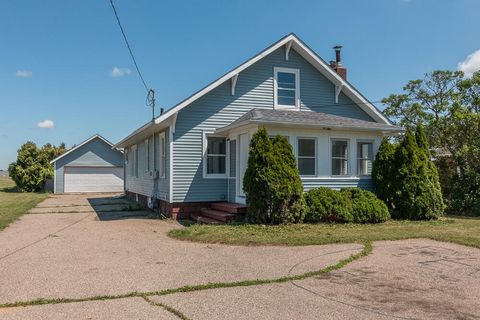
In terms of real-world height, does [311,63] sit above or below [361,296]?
above

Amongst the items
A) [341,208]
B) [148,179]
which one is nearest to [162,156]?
[148,179]

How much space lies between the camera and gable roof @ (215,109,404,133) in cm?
1294

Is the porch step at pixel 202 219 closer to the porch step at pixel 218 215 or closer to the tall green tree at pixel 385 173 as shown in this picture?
the porch step at pixel 218 215

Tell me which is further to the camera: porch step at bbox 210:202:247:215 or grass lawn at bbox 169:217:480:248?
porch step at bbox 210:202:247:215

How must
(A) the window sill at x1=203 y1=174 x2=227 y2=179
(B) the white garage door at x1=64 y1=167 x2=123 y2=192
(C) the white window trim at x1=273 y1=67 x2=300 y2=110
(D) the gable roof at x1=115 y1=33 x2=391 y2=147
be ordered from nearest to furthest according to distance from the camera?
(D) the gable roof at x1=115 y1=33 x2=391 y2=147 < (A) the window sill at x1=203 y1=174 x2=227 y2=179 < (C) the white window trim at x1=273 y1=67 x2=300 y2=110 < (B) the white garage door at x1=64 y1=167 x2=123 y2=192

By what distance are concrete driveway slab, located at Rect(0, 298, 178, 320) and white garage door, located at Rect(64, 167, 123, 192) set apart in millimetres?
29630

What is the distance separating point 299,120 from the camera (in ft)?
44.3

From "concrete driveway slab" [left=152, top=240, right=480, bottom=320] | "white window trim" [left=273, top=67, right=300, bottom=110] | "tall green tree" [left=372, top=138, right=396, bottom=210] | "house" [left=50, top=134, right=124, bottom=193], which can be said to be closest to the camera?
"concrete driveway slab" [left=152, top=240, right=480, bottom=320]

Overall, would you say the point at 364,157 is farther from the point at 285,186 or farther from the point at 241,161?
the point at 285,186

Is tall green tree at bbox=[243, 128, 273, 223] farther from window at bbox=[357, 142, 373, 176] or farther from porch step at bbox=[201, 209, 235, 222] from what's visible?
window at bbox=[357, 142, 373, 176]

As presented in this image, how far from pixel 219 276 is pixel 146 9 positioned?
27.3 feet

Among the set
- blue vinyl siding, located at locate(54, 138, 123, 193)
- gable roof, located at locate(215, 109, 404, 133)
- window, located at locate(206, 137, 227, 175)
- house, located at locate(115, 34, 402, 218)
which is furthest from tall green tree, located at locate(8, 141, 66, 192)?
gable roof, located at locate(215, 109, 404, 133)

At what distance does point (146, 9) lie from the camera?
12.0 metres

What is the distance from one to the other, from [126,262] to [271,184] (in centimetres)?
514
